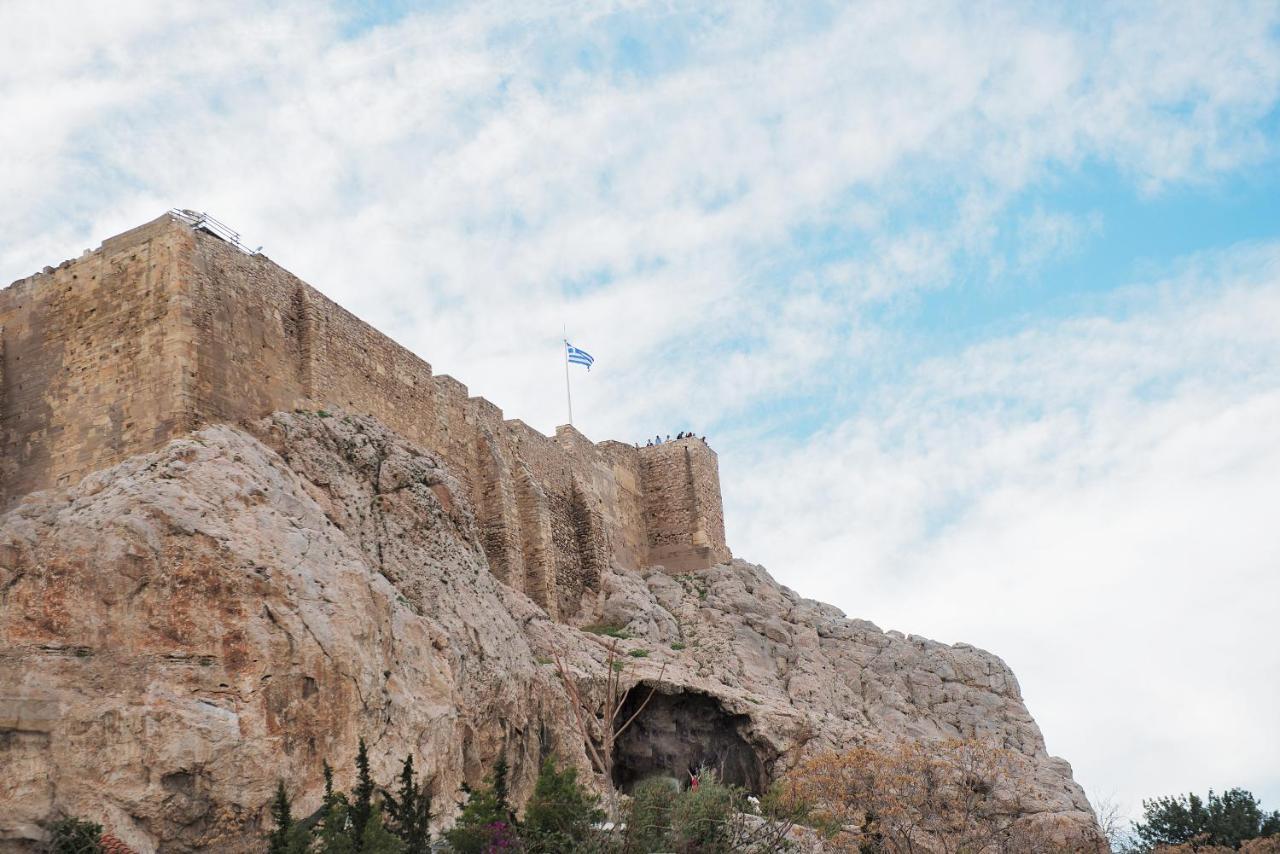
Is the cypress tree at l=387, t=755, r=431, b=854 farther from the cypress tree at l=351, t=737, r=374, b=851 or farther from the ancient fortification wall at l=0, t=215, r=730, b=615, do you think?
the ancient fortification wall at l=0, t=215, r=730, b=615

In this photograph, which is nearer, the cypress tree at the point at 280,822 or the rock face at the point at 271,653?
the cypress tree at the point at 280,822

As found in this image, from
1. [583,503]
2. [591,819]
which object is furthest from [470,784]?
[583,503]

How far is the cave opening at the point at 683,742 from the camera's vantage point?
27312 mm

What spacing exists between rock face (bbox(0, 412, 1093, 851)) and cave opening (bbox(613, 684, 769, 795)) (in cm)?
5

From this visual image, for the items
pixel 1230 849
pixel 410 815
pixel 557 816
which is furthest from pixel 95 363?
pixel 1230 849

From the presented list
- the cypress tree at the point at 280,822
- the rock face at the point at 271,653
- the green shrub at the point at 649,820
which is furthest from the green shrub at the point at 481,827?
the cypress tree at the point at 280,822

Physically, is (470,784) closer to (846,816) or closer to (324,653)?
(324,653)

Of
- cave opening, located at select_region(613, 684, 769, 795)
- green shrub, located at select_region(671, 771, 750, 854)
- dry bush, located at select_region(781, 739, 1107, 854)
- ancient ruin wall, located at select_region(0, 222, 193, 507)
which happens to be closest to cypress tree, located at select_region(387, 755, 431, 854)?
green shrub, located at select_region(671, 771, 750, 854)

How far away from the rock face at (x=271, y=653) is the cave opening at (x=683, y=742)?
0.15 ft

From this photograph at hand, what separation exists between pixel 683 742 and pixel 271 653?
12462mm

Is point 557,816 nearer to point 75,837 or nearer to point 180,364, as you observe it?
point 75,837

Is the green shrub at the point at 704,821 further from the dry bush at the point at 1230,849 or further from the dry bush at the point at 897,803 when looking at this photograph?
the dry bush at the point at 1230,849

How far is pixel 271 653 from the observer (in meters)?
17.1

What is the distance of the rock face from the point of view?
51.8 ft
